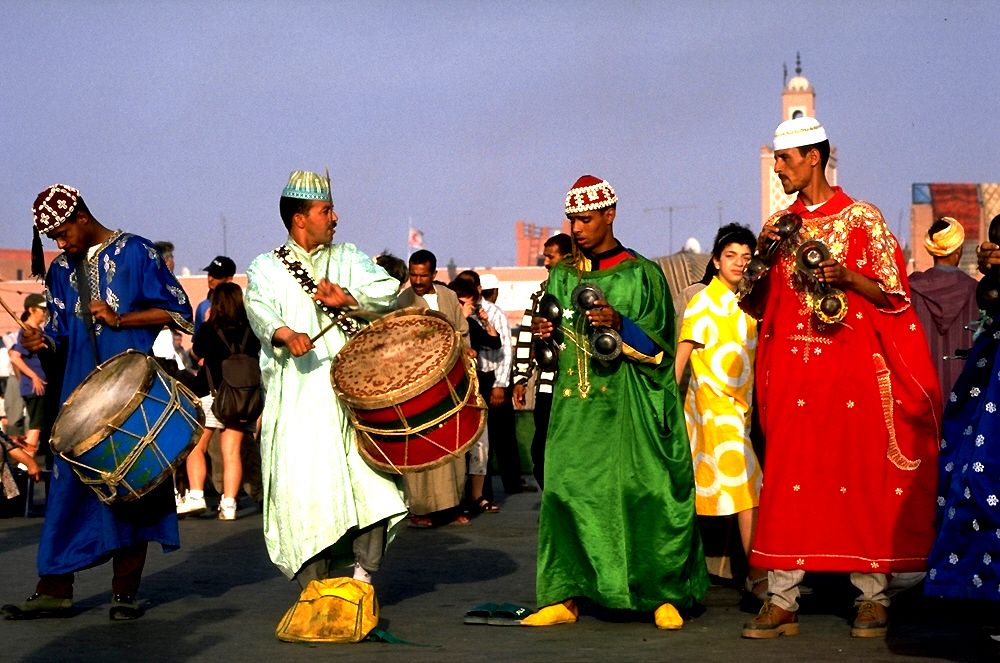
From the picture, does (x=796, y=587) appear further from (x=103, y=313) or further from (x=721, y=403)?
(x=103, y=313)

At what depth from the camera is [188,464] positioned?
14344 millimetres

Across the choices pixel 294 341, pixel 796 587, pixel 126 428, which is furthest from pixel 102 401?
pixel 796 587

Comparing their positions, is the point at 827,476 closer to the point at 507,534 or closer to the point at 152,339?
the point at 152,339

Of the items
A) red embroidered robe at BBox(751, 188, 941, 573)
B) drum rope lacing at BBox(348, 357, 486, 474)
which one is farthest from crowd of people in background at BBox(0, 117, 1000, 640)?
drum rope lacing at BBox(348, 357, 486, 474)

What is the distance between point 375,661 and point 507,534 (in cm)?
540

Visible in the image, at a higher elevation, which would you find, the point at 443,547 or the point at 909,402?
the point at 909,402

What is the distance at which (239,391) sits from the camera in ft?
45.3

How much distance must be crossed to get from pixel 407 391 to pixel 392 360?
19cm

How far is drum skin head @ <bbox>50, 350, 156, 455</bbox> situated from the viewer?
8.30 meters

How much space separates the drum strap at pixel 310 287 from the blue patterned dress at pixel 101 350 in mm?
868

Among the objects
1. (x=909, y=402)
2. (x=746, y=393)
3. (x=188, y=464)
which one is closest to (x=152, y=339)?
(x=746, y=393)

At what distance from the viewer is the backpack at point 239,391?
1375 centimetres

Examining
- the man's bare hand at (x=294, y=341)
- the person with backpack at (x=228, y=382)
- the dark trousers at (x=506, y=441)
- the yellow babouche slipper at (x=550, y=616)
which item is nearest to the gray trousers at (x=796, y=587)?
the yellow babouche slipper at (x=550, y=616)

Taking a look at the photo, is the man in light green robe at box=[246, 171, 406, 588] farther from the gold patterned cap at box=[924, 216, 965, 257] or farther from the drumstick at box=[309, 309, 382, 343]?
the gold patterned cap at box=[924, 216, 965, 257]
